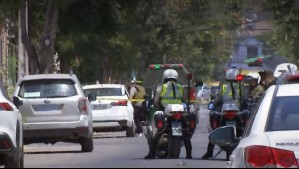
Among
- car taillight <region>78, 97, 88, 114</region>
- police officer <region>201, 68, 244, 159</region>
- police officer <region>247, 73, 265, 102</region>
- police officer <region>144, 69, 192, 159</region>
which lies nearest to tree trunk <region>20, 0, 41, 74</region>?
car taillight <region>78, 97, 88, 114</region>

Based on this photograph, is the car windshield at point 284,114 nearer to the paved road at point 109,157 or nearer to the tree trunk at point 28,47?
the paved road at point 109,157

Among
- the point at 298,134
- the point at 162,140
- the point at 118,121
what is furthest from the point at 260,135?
the point at 118,121

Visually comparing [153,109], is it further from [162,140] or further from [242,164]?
[242,164]

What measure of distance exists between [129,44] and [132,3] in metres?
16.2

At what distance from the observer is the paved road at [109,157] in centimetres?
1617

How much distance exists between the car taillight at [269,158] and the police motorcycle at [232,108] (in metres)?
9.10

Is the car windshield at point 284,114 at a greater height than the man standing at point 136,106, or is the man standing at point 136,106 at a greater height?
the car windshield at point 284,114

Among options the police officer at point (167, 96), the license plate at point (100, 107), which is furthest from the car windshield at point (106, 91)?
the police officer at point (167, 96)

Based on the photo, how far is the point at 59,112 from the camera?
21.0 metres

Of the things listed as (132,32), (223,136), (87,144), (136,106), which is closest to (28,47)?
(136,106)

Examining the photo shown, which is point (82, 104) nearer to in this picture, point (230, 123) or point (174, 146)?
point (174, 146)

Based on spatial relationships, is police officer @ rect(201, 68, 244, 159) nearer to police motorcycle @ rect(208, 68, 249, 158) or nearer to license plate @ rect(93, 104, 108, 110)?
police motorcycle @ rect(208, 68, 249, 158)

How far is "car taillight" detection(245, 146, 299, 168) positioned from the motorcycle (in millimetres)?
9477

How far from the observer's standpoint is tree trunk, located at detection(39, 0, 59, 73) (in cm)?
2855
